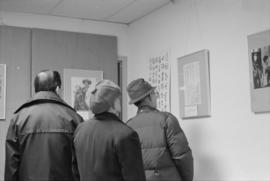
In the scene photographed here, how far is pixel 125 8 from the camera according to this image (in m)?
3.96

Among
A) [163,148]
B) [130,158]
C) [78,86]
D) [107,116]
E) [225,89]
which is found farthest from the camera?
[78,86]

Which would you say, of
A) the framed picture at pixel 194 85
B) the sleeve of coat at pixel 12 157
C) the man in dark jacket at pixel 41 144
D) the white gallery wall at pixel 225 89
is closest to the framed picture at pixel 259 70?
the white gallery wall at pixel 225 89

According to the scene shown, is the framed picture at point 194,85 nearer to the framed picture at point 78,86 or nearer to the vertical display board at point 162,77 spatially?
the vertical display board at point 162,77

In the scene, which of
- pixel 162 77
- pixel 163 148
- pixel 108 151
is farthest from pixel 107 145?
pixel 162 77

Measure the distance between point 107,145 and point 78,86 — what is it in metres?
2.33

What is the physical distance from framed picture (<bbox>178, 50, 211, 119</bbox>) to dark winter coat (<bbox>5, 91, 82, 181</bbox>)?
4.08 feet

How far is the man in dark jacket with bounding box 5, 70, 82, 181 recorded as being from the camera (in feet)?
7.34

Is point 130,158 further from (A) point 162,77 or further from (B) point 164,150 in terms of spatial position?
(A) point 162,77

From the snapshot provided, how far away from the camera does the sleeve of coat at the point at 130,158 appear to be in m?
1.86

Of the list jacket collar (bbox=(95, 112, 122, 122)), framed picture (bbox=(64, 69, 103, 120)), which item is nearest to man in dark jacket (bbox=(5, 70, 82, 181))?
jacket collar (bbox=(95, 112, 122, 122))

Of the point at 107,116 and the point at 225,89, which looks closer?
the point at 107,116

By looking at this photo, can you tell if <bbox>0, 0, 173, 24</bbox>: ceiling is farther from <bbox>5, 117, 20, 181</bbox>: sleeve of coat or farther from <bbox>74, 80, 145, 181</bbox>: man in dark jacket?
<bbox>74, 80, 145, 181</bbox>: man in dark jacket

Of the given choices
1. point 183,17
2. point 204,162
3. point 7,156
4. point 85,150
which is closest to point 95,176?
point 85,150

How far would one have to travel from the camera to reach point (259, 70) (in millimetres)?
2686
